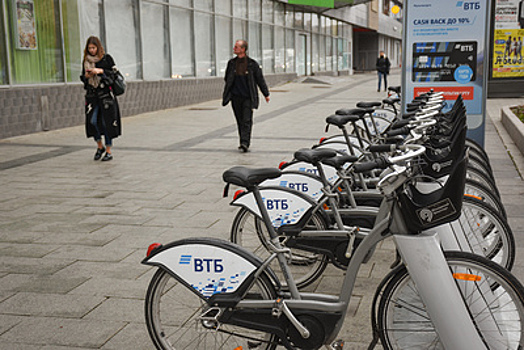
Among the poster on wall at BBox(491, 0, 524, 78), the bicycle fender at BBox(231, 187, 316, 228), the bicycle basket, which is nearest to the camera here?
the bicycle basket

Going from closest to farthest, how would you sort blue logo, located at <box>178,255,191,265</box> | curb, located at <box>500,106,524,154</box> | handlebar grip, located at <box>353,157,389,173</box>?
handlebar grip, located at <box>353,157,389,173</box> < blue logo, located at <box>178,255,191,265</box> < curb, located at <box>500,106,524,154</box>

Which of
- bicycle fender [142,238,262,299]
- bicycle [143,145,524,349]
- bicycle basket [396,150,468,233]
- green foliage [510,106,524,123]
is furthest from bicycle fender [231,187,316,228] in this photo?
green foliage [510,106,524,123]

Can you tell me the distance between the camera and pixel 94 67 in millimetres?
8766

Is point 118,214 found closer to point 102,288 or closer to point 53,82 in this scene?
point 102,288

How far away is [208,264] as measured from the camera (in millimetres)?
2861

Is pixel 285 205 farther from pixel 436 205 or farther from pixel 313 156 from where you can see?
pixel 436 205

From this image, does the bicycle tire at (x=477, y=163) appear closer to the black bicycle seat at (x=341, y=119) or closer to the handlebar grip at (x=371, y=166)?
the black bicycle seat at (x=341, y=119)

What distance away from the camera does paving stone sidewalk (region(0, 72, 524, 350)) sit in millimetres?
3648

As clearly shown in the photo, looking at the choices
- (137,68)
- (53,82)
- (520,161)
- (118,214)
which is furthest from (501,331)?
(137,68)

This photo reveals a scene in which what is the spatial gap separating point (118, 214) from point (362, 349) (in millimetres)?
3492

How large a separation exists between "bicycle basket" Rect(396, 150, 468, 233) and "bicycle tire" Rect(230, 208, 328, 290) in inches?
55.7

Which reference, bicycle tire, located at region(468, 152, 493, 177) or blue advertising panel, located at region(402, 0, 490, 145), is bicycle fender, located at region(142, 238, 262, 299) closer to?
bicycle tire, located at region(468, 152, 493, 177)

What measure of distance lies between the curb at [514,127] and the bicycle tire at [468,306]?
22.7ft

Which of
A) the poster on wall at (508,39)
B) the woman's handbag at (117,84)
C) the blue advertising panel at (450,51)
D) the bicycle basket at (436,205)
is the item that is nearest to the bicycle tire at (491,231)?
the bicycle basket at (436,205)
